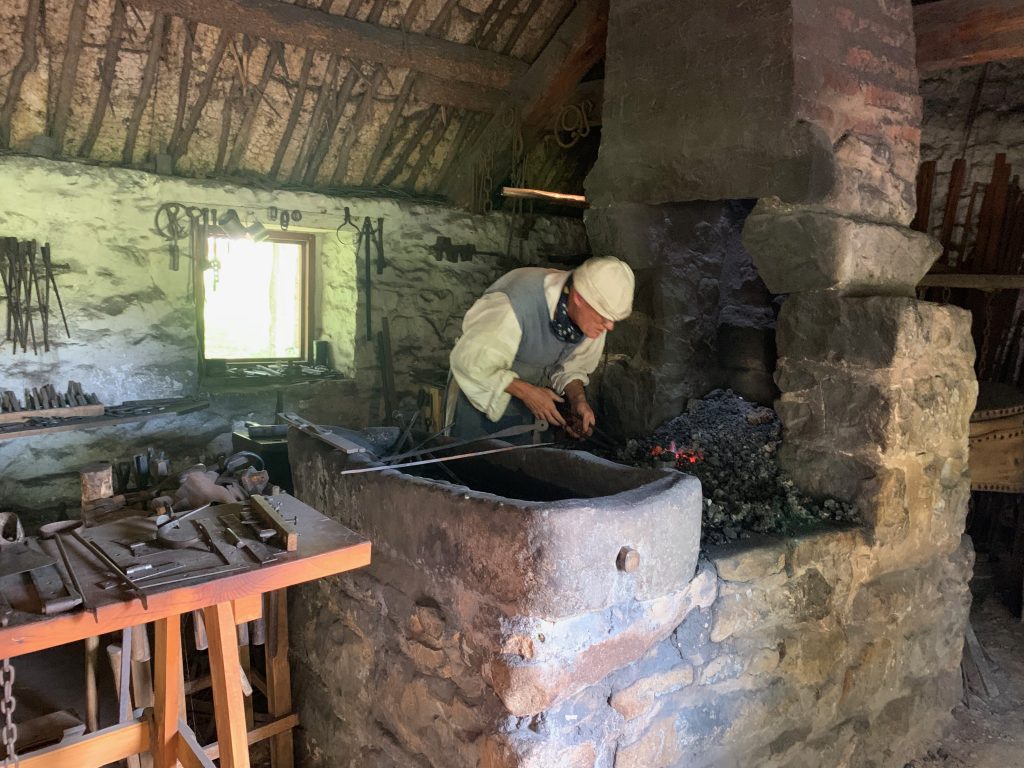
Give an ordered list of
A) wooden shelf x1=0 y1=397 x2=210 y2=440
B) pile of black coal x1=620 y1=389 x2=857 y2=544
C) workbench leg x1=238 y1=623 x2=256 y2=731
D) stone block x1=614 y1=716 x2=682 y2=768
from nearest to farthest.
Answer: stone block x1=614 y1=716 x2=682 y2=768 → workbench leg x1=238 y1=623 x2=256 y2=731 → pile of black coal x1=620 y1=389 x2=857 y2=544 → wooden shelf x1=0 y1=397 x2=210 y2=440

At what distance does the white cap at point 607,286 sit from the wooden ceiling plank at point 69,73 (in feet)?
8.81

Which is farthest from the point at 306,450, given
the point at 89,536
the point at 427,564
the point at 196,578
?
the point at 196,578

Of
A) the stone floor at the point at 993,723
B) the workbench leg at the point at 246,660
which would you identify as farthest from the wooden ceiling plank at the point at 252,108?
the stone floor at the point at 993,723

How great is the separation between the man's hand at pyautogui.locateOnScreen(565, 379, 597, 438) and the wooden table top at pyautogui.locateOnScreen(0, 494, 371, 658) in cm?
155

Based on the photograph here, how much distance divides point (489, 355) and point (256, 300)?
2.73 meters

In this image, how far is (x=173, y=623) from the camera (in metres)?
1.81

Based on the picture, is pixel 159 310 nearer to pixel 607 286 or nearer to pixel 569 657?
pixel 607 286

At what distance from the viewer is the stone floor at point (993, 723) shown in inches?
116

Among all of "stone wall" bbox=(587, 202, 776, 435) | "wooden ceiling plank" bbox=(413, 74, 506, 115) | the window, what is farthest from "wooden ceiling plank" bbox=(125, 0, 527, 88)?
"stone wall" bbox=(587, 202, 776, 435)

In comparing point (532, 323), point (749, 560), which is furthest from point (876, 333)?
point (532, 323)

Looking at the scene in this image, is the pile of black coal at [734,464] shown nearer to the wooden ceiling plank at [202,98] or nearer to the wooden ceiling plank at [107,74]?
the wooden ceiling plank at [202,98]

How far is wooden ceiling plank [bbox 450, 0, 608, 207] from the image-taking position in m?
4.40

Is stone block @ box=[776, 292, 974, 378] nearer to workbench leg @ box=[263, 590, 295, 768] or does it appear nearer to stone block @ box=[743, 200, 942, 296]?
stone block @ box=[743, 200, 942, 296]

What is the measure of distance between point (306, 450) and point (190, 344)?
2.16 metres
